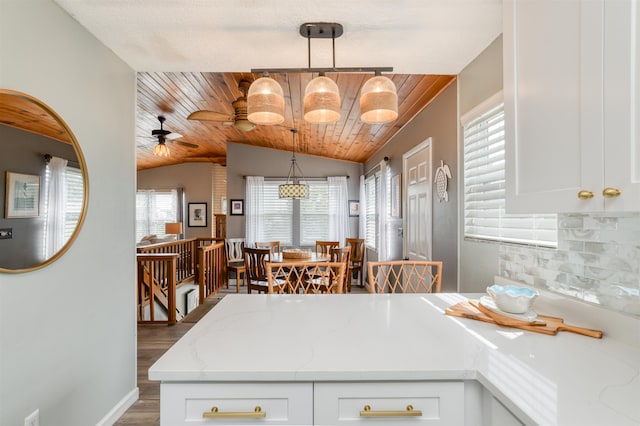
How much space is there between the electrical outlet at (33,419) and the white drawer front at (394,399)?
55.8 inches

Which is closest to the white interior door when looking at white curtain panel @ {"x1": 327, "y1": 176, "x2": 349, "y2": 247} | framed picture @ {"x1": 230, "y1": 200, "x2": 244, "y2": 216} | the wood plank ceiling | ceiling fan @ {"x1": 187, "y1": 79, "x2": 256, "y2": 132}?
the wood plank ceiling

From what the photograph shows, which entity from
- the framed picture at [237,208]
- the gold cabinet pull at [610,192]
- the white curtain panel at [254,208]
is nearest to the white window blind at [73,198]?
the gold cabinet pull at [610,192]

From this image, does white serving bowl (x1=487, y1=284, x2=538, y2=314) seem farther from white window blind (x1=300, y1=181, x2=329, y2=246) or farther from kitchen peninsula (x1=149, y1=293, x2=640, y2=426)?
white window blind (x1=300, y1=181, x2=329, y2=246)

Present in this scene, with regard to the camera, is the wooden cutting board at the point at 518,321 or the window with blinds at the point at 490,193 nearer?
the wooden cutting board at the point at 518,321

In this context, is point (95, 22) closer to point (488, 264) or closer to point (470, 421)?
point (470, 421)

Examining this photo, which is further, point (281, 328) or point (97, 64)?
point (97, 64)

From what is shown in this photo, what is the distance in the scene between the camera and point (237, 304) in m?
1.52

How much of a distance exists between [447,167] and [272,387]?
6.73 feet

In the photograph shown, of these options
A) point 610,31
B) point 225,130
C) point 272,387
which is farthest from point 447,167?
point 225,130

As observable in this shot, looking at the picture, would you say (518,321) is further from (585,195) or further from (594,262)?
(585,195)

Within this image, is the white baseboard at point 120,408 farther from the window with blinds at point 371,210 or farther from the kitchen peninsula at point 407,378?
the window with blinds at point 371,210

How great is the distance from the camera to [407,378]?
867 mm

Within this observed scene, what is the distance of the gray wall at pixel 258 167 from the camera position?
6.50 m

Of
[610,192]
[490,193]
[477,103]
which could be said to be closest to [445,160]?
[477,103]
